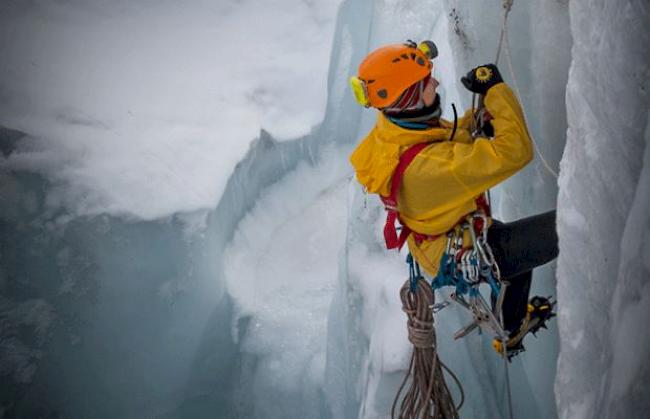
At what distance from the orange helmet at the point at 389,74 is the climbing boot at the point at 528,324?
0.86 meters

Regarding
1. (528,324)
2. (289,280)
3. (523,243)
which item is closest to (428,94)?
(523,243)

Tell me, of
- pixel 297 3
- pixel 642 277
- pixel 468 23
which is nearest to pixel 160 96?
pixel 297 3

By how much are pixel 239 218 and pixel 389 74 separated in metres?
2.69

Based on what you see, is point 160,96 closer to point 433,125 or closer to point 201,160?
point 201,160

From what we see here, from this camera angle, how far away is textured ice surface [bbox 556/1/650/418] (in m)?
0.90

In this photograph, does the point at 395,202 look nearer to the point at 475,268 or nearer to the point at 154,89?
the point at 475,268

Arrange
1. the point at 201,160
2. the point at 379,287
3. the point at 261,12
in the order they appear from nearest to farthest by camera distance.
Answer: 1. the point at 379,287
2. the point at 201,160
3. the point at 261,12

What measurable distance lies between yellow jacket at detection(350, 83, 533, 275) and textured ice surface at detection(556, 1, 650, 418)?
0.60 ft

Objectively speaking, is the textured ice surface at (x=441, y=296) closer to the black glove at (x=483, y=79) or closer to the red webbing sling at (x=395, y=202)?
the red webbing sling at (x=395, y=202)

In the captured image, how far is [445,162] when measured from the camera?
140cm

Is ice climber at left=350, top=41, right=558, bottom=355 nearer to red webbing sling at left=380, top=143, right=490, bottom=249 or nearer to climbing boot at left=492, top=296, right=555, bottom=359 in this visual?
red webbing sling at left=380, top=143, right=490, bottom=249

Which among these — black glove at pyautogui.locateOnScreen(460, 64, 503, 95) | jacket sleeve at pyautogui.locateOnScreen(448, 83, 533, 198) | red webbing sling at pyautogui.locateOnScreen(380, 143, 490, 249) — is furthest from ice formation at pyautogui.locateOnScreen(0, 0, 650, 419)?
red webbing sling at pyautogui.locateOnScreen(380, 143, 490, 249)

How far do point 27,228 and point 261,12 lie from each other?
2752 millimetres

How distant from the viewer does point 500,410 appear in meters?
2.57
